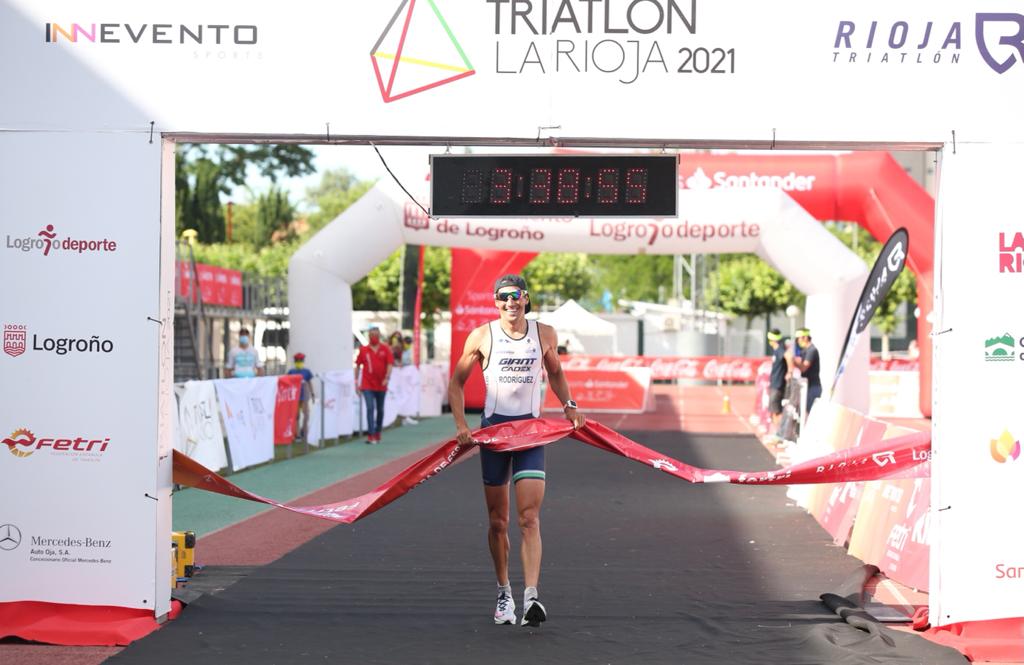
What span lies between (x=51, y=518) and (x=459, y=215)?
9.50ft

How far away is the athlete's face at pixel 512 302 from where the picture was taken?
7.43 meters

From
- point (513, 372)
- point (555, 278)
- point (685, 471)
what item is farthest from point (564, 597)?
point (555, 278)

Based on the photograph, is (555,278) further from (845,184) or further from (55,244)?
(55,244)

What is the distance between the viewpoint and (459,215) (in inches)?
300

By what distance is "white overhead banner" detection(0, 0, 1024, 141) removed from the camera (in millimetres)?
7574

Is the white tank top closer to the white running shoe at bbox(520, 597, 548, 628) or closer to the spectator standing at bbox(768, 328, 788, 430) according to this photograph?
the white running shoe at bbox(520, 597, 548, 628)

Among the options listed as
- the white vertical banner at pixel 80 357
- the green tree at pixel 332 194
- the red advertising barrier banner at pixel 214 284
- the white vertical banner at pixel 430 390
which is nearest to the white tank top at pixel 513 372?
the white vertical banner at pixel 80 357

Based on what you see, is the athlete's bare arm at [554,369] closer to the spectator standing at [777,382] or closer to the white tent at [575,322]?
the spectator standing at [777,382]

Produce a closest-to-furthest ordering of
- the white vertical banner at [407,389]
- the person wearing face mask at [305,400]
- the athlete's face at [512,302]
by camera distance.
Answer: the athlete's face at [512,302] < the person wearing face mask at [305,400] < the white vertical banner at [407,389]

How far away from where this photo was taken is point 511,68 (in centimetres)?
761

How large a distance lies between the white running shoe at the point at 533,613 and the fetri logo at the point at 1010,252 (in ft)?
10.5

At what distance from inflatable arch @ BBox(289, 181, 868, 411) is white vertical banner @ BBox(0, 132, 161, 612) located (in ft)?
45.9

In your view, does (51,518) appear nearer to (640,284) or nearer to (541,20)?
(541,20)

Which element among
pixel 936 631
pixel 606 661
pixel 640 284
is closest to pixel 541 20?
pixel 606 661
